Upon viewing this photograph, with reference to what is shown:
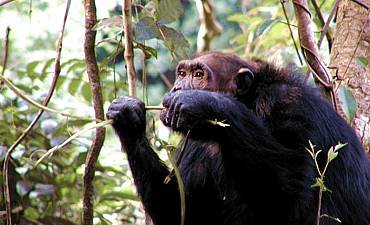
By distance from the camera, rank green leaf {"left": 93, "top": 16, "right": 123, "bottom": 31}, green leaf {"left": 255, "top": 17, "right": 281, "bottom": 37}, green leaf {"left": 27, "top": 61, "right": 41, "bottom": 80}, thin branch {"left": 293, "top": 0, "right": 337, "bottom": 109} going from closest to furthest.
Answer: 1. green leaf {"left": 93, "top": 16, "right": 123, "bottom": 31}
2. thin branch {"left": 293, "top": 0, "right": 337, "bottom": 109}
3. green leaf {"left": 255, "top": 17, "right": 281, "bottom": 37}
4. green leaf {"left": 27, "top": 61, "right": 41, "bottom": 80}

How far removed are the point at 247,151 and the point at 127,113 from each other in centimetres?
67

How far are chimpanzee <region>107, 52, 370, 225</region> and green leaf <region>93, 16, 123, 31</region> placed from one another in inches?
18.4

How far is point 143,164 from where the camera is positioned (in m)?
4.17

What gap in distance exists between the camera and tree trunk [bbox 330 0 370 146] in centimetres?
476

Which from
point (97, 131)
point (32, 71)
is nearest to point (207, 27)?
point (32, 71)

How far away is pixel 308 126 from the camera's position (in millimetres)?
3988

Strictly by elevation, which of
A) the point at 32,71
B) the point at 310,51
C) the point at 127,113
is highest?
the point at 310,51

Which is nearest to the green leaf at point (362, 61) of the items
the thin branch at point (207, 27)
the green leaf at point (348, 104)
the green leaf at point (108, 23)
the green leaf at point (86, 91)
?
the green leaf at point (348, 104)

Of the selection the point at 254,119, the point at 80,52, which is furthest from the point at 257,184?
the point at 80,52

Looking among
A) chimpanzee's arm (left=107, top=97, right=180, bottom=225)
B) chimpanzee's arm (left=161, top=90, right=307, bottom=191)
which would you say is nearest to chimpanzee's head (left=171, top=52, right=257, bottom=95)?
chimpanzee's arm (left=107, top=97, right=180, bottom=225)

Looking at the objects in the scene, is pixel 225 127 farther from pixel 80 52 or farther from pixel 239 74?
pixel 80 52

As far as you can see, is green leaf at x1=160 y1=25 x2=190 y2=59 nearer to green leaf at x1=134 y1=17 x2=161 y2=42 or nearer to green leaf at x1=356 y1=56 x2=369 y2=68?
green leaf at x1=134 y1=17 x2=161 y2=42

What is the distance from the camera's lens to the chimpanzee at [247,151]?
12.3ft

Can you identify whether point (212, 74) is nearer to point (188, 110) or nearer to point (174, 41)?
point (174, 41)
